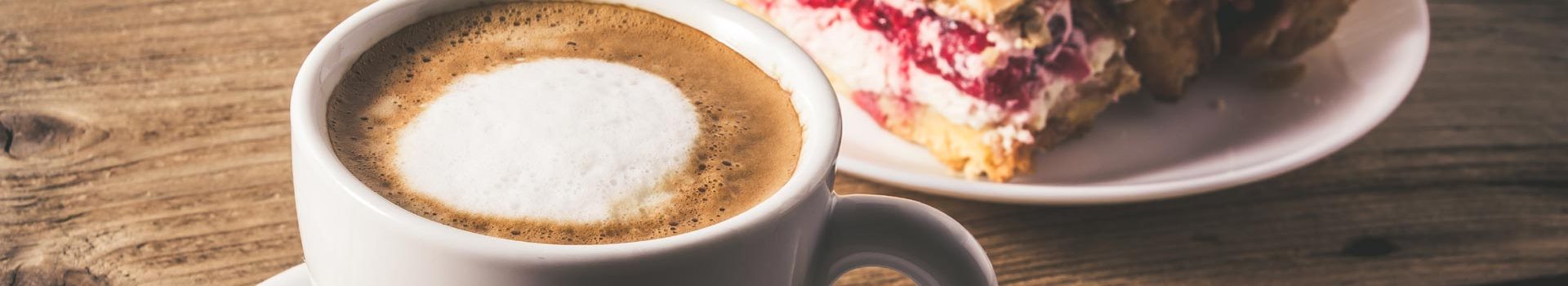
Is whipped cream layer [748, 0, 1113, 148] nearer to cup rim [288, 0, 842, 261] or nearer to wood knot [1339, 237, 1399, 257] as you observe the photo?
wood knot [1339, 237, 1399, 257]

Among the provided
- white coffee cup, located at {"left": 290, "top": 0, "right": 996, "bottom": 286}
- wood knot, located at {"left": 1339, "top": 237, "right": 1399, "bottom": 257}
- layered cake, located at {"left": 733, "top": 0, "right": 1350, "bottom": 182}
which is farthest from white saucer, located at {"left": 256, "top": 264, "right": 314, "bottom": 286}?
wood knot, located at {"left": 1339, "top": 237, "right": 1399, "bottom": 257}

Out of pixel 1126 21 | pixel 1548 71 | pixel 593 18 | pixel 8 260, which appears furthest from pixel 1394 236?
pixel 8 260

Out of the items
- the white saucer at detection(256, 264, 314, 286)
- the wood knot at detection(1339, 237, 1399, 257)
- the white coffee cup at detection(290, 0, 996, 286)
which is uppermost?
the white coffee cup at detection(290, 0, 996, 286)

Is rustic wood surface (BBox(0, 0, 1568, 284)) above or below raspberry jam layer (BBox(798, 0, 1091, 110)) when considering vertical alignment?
below

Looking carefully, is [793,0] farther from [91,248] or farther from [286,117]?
[91,248]

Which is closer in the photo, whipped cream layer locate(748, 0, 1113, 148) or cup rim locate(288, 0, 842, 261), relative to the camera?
cup rim locate(288, 0, 842, 261)

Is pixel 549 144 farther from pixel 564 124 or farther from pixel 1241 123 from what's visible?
pixel 1241 123

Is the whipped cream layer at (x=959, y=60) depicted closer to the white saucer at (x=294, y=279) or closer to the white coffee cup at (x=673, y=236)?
the white coffee cup at (x=673, y=236)
